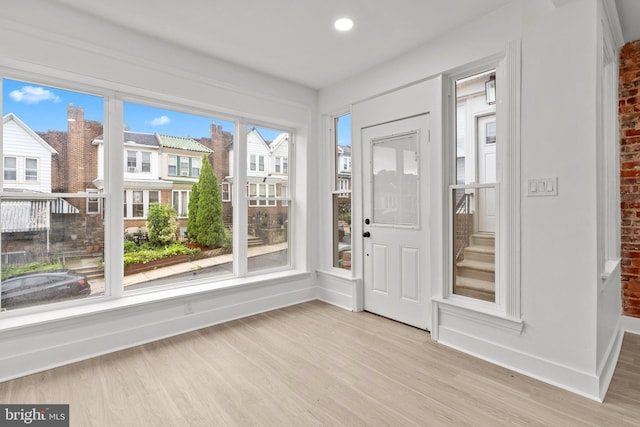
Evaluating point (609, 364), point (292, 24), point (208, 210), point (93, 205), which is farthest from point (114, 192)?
point (609, 364)

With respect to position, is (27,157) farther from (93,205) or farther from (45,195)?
(93,205)

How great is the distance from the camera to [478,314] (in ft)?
8.58

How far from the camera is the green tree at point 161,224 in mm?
3209

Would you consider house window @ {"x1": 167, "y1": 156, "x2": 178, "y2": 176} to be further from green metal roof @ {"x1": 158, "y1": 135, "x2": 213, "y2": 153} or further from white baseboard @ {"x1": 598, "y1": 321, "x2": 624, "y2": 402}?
white baseboard @ {"x1": 598, "y1": 321, "x2": 624, "y2": 402}

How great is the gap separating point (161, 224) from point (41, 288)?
105 centimetres

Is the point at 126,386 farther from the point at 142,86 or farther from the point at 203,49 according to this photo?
the point at 203,49

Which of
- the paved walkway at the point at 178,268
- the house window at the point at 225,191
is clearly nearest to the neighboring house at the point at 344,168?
the paved walkway at the point at 178,268

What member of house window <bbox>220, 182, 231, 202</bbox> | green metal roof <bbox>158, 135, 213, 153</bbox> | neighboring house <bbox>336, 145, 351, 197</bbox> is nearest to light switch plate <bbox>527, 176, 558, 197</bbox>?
neighboring house <bbox>336, 145, 351, 197</bbox>

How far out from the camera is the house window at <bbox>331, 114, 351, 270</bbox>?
400 cm

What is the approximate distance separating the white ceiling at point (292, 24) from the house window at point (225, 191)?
4.39 feet

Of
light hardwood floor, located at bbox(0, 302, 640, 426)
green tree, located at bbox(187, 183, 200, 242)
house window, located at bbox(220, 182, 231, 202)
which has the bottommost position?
light hardwood floor, located at bbox(0, 302, 640, 426)

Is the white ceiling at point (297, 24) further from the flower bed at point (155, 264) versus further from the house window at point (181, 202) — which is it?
the flower bed at point (155, 264)

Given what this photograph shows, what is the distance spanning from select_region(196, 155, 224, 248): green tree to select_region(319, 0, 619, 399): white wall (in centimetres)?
281

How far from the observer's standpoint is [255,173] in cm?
395
